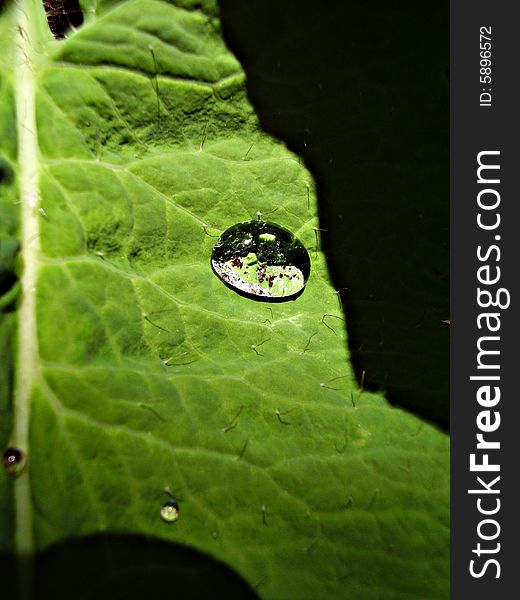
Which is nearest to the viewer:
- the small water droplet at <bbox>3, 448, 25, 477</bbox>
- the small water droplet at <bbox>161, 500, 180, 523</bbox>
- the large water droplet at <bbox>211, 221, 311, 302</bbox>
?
the small water droplet at <bbox>3, 448, 25, 477</bbox>

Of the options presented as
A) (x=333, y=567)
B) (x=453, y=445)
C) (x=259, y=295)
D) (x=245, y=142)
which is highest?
(x=245, y=142)

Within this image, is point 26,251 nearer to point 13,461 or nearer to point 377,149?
point 13,461

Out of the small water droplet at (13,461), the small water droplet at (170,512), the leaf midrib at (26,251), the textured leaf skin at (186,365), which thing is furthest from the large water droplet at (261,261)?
the small water droplet at (13,461)

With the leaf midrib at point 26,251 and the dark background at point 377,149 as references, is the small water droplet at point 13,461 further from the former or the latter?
the dark background at point 377,149

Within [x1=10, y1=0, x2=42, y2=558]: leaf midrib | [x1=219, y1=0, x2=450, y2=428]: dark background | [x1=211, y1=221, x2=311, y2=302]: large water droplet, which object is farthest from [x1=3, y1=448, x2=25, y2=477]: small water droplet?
[x1=219, y1=0, x2=450, y2=428]: dark background

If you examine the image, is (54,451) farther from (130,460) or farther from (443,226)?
(443,226)

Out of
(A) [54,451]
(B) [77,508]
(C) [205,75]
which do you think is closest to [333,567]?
(B) [77,508]

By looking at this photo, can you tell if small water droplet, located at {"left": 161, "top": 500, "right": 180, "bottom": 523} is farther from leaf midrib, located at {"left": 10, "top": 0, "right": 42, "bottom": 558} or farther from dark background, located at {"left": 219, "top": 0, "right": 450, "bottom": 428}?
dark background, located at {"left": 219, "top": 0, "right": 450, "bottom": 428}
